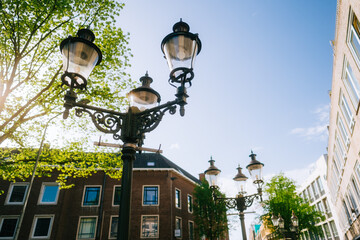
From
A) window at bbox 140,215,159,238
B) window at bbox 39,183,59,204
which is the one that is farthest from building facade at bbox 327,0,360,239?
window at bbox 39,183,59,204

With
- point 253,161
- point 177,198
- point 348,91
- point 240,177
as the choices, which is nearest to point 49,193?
point 177,198

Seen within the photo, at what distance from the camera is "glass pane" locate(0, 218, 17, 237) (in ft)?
68.0

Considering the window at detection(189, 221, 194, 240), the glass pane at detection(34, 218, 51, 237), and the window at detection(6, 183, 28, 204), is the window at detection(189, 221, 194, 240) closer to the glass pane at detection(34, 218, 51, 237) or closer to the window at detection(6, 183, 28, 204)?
the glass pane at detection(34, 218, 51, 237)

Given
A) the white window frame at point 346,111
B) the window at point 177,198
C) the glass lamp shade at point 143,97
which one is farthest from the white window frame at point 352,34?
the window at point 177,198

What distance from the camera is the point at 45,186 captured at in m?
23.2

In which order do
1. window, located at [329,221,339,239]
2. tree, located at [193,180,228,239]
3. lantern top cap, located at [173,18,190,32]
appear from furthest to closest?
window, located at [329,221,339,239]
tree, located at [193,180,228,239]
lantern top cap, located at [173,18,190,32]

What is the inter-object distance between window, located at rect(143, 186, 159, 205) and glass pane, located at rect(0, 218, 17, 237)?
12500mm

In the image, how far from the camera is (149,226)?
2214 centimetres

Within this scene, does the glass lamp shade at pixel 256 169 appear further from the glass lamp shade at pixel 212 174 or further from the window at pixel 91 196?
the window at pixel 91 196

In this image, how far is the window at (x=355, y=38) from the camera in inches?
357

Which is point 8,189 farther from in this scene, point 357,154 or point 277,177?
point 277,177

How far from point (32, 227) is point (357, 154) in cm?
2686

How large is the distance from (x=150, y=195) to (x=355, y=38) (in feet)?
70.7

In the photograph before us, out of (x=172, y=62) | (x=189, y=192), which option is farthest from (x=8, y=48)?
(x=189, y=192)
